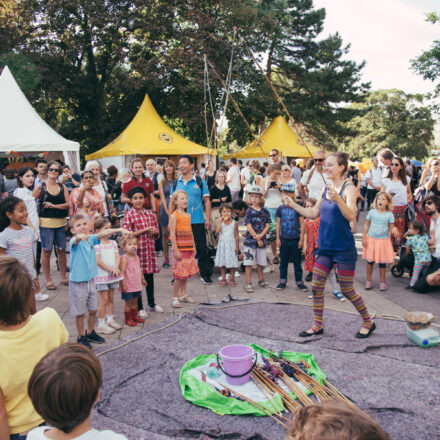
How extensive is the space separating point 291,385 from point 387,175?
16.3ft

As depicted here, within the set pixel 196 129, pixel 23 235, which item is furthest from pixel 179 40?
pixel 23 235

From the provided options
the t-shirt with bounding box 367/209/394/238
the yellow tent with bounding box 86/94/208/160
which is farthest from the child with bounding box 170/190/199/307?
the yellow tent with bounding box 86/94/208/160

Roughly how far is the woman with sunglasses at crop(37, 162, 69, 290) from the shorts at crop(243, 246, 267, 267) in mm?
2723

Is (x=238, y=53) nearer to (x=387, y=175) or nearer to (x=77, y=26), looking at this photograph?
(x=77, y=26)

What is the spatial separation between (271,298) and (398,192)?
296cm

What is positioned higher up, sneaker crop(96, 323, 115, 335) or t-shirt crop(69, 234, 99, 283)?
t-shirt crop(69, 234, 99, 283)

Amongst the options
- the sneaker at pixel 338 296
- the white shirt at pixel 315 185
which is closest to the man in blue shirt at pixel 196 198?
the white shirt at pixel 315 185

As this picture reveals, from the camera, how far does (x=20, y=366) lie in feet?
5.57

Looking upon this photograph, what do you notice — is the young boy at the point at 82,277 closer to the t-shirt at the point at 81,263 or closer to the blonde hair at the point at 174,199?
the t-shirt at the point at 81,263

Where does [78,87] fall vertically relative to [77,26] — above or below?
below

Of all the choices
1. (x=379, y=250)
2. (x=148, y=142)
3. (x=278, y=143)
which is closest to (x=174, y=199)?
(x=379, y=250)

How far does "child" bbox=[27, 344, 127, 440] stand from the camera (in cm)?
127

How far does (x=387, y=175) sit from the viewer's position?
692cm

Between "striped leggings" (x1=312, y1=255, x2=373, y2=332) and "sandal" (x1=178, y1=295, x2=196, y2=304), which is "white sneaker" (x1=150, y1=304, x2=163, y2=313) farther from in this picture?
"striped leggings" (x1=312, y1=255, x2=373, y2=332)
